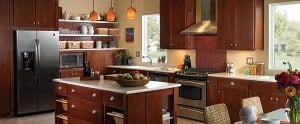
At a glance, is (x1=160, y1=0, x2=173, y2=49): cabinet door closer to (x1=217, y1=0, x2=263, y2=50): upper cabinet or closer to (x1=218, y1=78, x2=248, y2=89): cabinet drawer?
(x1=217, y1=0, x2=263, y2=50): upper cabinet

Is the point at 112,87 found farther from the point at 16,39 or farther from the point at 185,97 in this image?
the point at 16,39

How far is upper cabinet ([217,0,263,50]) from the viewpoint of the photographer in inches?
233

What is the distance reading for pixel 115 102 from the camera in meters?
4.27

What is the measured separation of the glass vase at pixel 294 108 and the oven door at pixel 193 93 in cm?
383

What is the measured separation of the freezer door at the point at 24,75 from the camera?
22.4 feet

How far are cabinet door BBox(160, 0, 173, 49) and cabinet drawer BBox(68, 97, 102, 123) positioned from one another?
9.65ft

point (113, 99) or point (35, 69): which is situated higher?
→ point (35, 69)

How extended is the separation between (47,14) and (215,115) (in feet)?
17.0

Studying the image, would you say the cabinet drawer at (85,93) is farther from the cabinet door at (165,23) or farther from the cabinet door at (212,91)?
the cabinet door at (165,23)

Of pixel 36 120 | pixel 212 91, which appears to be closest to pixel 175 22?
pixel 212 91

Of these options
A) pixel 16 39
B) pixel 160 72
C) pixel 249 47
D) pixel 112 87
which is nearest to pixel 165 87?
pixel 112 87

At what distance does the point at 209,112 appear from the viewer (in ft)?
9.92

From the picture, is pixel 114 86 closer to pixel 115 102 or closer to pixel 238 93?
pixel 115 102

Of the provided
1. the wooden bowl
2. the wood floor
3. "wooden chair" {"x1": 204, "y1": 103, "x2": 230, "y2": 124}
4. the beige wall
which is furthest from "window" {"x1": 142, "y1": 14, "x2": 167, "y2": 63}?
"wooden chair" {"x1": 204, "y1": 103, "x2": 230, "y2": 124}
